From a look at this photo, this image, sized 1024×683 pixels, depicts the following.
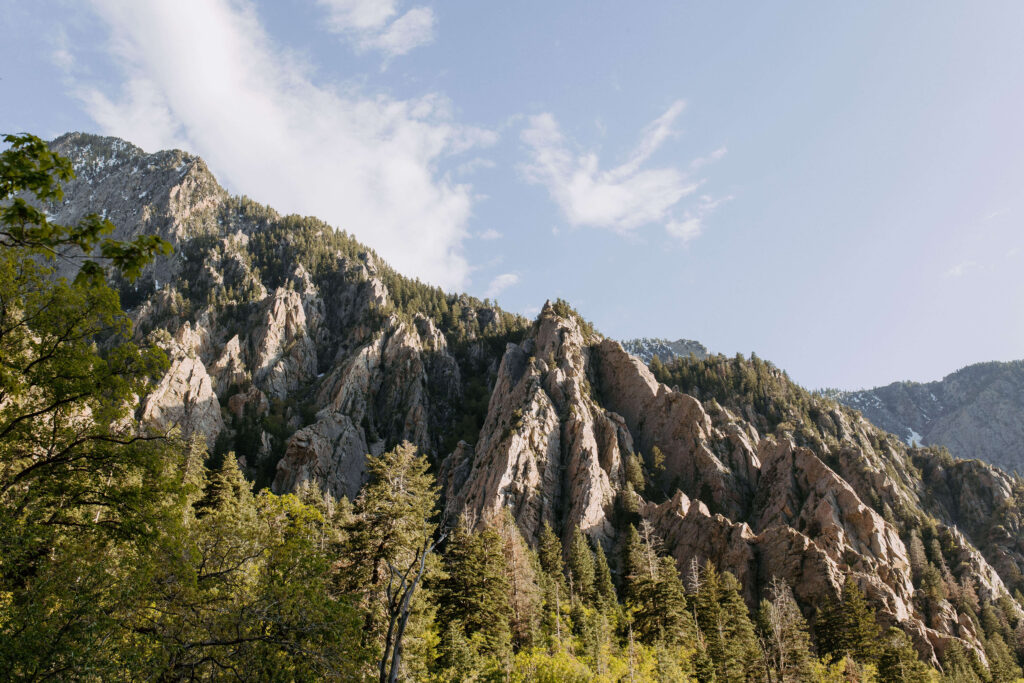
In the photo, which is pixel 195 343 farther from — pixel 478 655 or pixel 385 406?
pixel 478 655

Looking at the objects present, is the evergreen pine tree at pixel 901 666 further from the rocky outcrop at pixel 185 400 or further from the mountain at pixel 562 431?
the rocky outcrop at pixel 185 400

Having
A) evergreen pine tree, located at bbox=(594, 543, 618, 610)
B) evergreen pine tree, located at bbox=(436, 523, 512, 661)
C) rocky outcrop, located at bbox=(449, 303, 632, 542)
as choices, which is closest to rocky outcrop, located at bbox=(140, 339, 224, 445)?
rocky outcrop, located at bbox=(449, 303, 632, 542)

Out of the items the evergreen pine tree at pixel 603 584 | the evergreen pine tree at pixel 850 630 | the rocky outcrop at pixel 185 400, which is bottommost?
the evergreen pine tree at pixel 850 630

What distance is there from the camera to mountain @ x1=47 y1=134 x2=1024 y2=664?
65.1m

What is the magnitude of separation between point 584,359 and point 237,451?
6342 centimetres

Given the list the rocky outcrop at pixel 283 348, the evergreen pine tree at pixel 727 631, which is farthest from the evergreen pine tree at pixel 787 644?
the rocky outcrop at pixel 283 348

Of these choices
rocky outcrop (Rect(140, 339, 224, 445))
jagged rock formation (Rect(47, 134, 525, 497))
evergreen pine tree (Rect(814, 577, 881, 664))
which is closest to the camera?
evergreen pine tree (Rect(814, 577, 881, 664))

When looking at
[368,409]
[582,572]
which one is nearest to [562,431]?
[582,572]

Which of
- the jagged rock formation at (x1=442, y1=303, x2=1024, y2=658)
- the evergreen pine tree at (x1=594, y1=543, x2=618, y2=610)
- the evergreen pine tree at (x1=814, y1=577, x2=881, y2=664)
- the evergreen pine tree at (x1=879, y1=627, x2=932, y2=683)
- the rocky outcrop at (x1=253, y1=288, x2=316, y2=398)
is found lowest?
the evergreen pine tree at (x1=879, y1=627, x2=932, y2=683)

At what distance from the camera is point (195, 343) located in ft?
352

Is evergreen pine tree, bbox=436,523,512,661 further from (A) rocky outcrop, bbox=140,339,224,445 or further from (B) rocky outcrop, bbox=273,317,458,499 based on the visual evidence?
(A) rocky outcrop, bbox=140,339,224,445

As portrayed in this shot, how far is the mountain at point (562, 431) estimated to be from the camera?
65.1 meters

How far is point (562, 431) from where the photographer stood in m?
84.8

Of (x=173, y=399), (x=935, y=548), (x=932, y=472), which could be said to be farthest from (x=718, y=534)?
(x=173, y=399)
